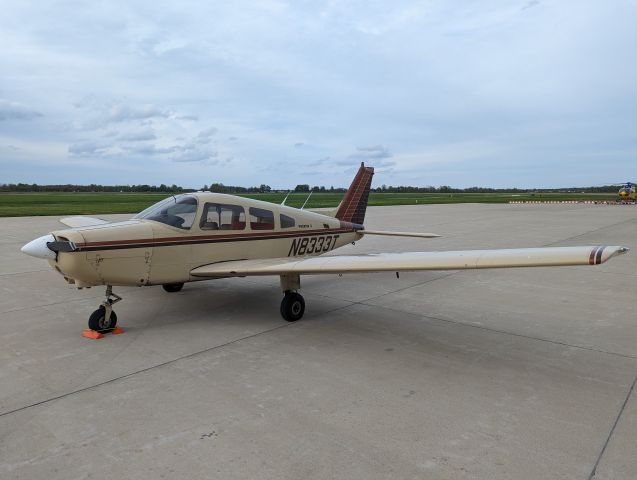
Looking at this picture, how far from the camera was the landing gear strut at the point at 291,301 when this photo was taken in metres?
6.66

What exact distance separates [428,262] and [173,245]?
12.6 feet

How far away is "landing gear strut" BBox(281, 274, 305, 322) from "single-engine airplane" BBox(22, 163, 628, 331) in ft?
0.05

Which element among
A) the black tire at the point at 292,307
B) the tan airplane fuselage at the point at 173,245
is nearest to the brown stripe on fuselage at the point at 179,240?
the tan airplane fuselage at the point at 173,245

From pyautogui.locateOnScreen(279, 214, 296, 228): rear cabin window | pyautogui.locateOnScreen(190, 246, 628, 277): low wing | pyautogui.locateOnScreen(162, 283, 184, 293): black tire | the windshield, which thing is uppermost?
the windshield

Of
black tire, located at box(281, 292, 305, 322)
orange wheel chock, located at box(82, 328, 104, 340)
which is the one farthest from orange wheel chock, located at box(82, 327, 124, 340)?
black tire, located at box(281, 292, 305, 322)

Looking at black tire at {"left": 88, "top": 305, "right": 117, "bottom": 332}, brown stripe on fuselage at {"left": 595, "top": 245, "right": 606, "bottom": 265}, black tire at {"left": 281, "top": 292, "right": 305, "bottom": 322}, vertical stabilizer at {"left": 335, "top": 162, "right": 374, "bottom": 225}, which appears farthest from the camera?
vertical stabilizer at {"left": 335, "top": 162, "right": 374, "bottom": 225}

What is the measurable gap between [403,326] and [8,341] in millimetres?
5482

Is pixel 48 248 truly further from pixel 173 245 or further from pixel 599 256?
pixel 599 256

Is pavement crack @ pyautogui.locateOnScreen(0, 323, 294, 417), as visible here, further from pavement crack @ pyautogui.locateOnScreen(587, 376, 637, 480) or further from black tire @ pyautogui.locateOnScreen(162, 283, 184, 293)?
pavement crack @ pyautogui.locateOnScreen(587, 376, 637, 480)

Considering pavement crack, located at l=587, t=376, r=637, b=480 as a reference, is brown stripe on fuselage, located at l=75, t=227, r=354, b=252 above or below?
above

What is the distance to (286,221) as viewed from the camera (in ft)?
27.3

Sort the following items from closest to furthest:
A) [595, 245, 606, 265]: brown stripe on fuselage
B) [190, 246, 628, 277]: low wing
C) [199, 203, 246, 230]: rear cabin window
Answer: [595, 245, 606, 265]: brown stripe on fuselage, [190, 246, 628, 277]: low wing, [199, 203, 246, 230]: rear cabin window

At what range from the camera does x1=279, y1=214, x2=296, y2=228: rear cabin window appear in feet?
27.0

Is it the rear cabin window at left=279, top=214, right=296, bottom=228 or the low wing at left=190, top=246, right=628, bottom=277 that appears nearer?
the low wing at left=190, top=246, right=628, bottom=277
